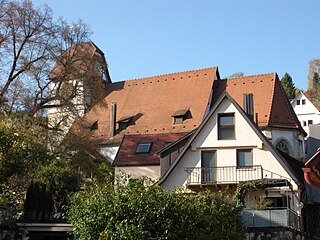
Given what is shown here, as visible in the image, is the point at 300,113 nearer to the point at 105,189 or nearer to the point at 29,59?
the point at 29,59

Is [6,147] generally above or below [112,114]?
below

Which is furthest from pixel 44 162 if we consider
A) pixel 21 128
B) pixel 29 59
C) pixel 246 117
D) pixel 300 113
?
→ pixel 300 113

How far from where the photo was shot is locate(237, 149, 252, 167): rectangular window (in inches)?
1091

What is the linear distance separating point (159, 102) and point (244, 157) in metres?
18.1

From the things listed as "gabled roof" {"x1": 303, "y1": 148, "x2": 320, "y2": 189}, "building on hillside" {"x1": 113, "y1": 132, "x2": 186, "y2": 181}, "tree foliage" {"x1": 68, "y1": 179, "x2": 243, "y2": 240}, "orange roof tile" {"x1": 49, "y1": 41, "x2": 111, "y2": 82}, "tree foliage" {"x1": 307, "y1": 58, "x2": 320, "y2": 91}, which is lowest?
"tree foliage" {"x1": 68, "y1": 179, "x2": 243, "y2": 240}

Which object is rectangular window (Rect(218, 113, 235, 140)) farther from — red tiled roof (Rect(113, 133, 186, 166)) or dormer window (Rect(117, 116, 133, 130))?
dormer window (Rect(117, 116, 133, 130))

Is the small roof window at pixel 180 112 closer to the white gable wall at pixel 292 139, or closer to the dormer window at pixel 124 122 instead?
the dormer window at pixel 124 122

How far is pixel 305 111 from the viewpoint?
67938mm

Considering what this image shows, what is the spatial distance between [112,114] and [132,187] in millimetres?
30339

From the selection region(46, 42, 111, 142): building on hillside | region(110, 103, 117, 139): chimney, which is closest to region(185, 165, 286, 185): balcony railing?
region(46, 42, 111, 142): building on hillside

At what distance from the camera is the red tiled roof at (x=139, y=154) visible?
3497cm

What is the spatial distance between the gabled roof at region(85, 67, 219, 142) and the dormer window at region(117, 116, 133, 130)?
1.09 feet

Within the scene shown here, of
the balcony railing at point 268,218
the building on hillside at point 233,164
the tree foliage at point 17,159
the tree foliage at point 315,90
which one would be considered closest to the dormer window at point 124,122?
the tree foliage at point 17,159

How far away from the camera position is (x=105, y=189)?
47.9 feet
